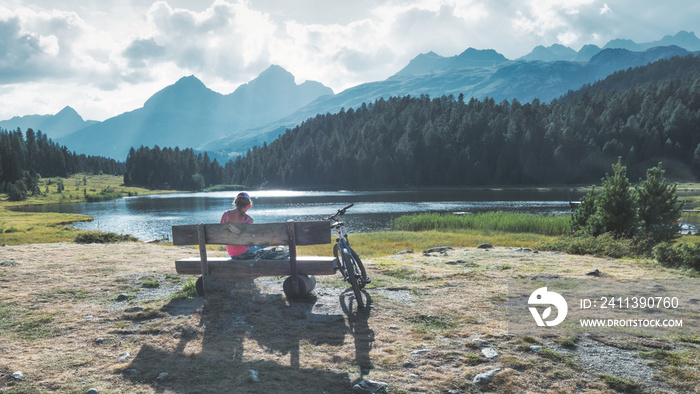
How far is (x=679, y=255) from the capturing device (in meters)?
12.9

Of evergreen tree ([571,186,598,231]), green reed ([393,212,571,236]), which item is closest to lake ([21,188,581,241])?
green reed ([393,212,571,236])

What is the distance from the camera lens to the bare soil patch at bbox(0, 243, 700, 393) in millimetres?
5102

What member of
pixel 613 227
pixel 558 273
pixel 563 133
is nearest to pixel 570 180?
pixel 563 133

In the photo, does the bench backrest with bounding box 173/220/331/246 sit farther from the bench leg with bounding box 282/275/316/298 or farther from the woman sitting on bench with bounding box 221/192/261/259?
the bench leg with bounding box 282/275/316/298

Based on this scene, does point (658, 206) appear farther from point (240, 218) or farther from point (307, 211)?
point (307, 211)

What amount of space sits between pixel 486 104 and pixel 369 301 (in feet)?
644

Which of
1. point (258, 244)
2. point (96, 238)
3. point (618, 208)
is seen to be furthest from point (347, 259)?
point (96, 238)

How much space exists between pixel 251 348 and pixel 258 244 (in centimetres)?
249

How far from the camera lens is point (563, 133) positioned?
149m

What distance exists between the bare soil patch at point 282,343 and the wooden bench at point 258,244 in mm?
485

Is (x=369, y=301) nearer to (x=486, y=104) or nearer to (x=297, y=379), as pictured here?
(x=297, y=379)

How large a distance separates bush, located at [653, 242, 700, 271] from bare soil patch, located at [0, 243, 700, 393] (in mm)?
6425

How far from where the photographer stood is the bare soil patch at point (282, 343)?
510 cm

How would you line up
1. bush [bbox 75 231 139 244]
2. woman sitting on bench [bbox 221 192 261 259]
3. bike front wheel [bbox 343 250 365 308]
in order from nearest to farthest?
bike front wheel [bbox 343 250 365 308], woman sitting on bench [bbox 221 192 261 259], bush [bbox 75 231 139 244]
